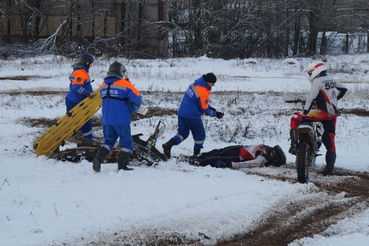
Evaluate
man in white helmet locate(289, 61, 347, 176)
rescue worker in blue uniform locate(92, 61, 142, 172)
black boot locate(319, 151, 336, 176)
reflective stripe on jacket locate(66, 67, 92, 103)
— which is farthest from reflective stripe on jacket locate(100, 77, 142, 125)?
black boot locate(319, 151, 336, 176)

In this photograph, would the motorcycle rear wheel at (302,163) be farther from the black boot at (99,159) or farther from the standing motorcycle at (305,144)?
the black boot at (99,159)

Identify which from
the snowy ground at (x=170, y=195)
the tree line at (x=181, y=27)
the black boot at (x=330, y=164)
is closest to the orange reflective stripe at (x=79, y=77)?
the snowy ground at (x=170, y=195)

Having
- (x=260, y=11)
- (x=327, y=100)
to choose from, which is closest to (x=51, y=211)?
(x=327, y=100)

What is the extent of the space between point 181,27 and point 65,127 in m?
25.4

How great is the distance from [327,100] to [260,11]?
88.0ft

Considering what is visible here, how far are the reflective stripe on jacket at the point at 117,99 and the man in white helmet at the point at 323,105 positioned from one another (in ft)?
9.35

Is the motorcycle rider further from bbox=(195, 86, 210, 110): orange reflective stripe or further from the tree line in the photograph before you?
the tree line

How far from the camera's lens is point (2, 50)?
28125 millimetres

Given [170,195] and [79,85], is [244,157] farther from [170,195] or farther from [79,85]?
[79,85]

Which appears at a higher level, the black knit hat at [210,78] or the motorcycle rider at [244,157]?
the black knit hat at [210,78]

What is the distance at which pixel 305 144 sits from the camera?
275 inches

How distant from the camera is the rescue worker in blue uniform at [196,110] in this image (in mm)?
8578

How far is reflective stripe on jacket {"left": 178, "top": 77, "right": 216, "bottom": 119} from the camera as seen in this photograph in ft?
28.1

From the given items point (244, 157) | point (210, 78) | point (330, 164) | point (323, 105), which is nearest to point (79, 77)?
point (210, 78)
